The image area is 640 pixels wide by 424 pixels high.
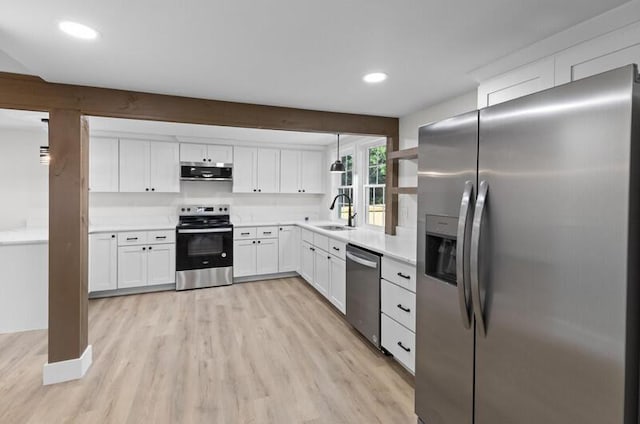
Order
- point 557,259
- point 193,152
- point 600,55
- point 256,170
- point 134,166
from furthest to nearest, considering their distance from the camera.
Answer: point 256,170 → point 193,152 → point 134,166 → point 600,55 → point 557,259

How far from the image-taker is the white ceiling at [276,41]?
4.68 ft

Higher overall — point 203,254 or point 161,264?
point 203,254

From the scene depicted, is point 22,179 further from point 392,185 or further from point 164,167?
point 392,185

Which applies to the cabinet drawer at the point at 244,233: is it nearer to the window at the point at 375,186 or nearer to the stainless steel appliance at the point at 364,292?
the window at the point at 375,186

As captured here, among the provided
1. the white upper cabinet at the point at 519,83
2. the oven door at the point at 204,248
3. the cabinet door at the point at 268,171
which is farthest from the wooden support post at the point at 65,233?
the cabinet door at the point at 268,171

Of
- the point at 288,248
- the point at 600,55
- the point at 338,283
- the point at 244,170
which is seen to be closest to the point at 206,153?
the point at 244,170

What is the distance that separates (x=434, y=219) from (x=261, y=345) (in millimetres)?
2060

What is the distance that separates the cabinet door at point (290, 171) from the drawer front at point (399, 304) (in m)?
3.19

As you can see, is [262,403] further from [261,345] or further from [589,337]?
[589,337]

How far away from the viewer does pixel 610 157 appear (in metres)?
0.95

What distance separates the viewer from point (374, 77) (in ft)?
7.50

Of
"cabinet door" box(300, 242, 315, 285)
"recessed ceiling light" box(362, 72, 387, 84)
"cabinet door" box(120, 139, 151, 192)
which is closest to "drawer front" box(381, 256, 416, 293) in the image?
"recessed ceiling light" box(362, 72, 387, 84)

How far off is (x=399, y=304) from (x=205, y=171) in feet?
11.9

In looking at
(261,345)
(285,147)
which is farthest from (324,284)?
(285,147)
